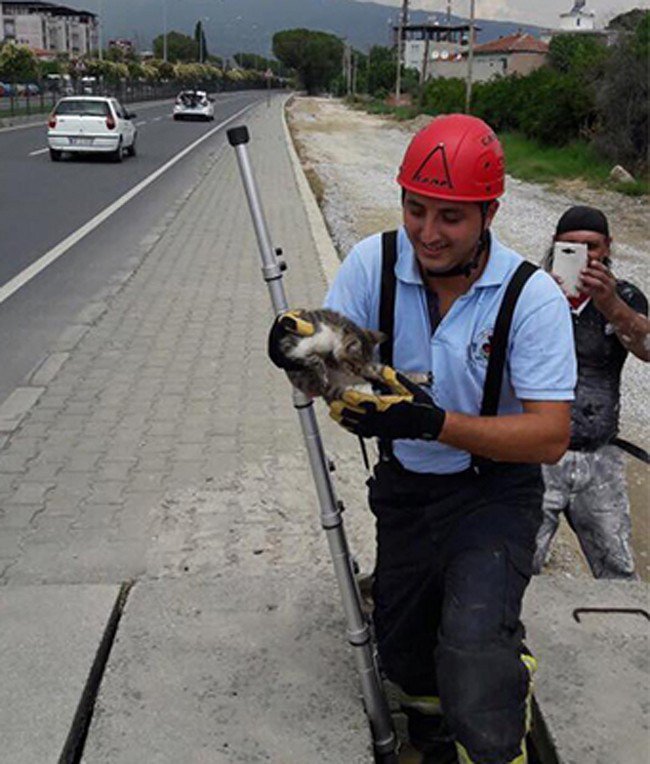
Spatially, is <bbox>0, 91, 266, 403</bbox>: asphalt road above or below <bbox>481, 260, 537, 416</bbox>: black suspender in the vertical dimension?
below

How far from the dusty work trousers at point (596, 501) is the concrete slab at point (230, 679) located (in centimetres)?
98

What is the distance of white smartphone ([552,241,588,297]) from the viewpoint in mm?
3421

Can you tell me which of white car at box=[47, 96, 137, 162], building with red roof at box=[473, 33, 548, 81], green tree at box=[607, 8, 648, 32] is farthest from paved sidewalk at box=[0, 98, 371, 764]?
building with red roof at box=[473, 33, 548, 81]

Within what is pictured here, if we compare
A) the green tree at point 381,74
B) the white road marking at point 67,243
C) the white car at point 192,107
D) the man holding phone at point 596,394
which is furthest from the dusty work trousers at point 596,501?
the green tree at point 381,74

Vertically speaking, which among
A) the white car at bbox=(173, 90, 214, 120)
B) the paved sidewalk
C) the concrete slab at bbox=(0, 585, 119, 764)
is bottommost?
the white car at bbox=(173, 90, 214, 120)

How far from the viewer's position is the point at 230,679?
306 centimetres

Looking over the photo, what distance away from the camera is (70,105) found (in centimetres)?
2345

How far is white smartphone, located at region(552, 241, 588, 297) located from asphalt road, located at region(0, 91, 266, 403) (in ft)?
12.6

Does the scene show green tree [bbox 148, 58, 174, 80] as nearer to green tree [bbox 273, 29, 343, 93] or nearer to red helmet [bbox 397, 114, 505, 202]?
green tree [bbox 273, 29, 343, 93]

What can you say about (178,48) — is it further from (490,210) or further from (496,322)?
(496,322)

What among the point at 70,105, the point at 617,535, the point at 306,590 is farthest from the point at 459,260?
the point at 70,105

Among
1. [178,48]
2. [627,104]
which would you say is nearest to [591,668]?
[627,104]

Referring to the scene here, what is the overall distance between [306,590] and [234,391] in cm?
286

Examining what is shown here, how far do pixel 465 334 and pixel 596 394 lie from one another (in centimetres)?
140
